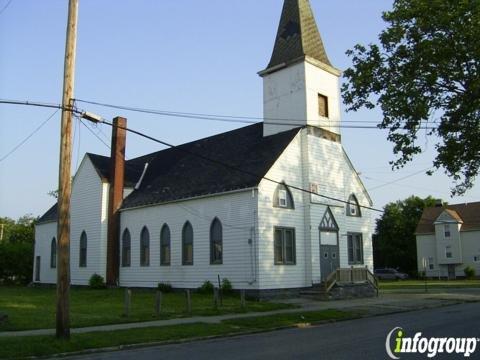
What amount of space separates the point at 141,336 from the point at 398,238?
76999 millimetres

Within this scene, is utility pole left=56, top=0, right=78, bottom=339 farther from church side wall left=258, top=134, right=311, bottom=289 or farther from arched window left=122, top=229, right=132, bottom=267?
arched window left=122, top=229, right=132, bottom=267

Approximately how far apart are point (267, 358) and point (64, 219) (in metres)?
6.70

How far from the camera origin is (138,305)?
24.3 meters

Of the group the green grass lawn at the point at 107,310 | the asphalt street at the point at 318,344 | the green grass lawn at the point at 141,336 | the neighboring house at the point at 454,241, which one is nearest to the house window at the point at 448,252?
the neighboring house at the point at 454,241

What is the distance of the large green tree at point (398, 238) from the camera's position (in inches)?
3364

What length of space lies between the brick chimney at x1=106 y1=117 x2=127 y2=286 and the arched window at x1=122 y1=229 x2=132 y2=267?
1.51 feet

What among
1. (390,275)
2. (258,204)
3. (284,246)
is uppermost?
(258,204)

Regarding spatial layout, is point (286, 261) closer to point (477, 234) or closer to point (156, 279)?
point (156, 279)

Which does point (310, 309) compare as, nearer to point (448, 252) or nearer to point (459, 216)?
point (448, 252)

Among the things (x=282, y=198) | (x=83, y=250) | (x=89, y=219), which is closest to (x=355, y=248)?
(x=282, y=198)

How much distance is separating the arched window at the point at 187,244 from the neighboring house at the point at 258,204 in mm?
89

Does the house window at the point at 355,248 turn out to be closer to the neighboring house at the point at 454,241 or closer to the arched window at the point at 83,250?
the arched window at the point at 83,250

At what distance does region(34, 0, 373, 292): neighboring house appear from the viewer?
94.2ft

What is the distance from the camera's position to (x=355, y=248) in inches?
1324
